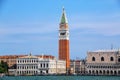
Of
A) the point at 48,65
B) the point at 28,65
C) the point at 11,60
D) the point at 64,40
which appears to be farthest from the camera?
the point at 11,60

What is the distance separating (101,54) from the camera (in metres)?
73.9

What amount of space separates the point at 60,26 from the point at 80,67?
40.8ft

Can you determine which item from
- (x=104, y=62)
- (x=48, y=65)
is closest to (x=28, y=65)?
(x=48, y=65)

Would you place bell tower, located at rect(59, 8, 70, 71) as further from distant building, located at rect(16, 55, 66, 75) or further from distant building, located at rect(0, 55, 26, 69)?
distant building, located at rect(0, 55, 26, 69)

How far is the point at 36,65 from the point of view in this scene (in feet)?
269

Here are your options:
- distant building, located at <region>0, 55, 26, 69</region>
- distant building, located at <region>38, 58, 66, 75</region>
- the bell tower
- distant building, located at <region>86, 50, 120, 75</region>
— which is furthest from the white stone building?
distant building, located at <region>86, 50, 120, 75</region>

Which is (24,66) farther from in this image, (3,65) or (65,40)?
(65,40)

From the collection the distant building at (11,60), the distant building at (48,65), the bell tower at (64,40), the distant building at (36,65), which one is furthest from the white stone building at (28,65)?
the bell tower at (64,40)

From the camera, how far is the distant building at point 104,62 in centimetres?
7331

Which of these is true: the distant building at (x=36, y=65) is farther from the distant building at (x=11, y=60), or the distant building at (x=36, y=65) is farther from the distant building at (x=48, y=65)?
the distant building at (x=11, y=60)

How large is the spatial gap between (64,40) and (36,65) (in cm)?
737

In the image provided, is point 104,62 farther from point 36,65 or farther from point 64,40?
point 36,65

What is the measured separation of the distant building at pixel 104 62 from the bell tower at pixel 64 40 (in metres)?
6.83

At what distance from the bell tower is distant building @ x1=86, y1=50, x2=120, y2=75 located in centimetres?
683
